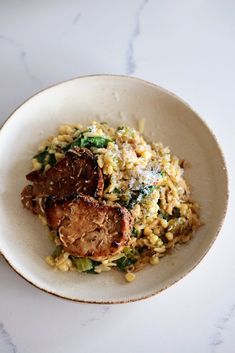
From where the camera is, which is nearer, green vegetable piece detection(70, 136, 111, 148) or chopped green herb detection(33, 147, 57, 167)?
green vegetable piece detection(70, 136, 111, 148)

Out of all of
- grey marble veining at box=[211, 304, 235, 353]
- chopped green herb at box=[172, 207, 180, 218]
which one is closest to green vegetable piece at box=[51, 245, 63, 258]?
chopped green herb at box=[172, 207, 180, 218]

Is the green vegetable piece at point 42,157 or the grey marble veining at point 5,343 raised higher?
the green vegetable piece at point 42,157

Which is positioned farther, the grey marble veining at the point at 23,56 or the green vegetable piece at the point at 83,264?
the grey marble veining at the point at 23,56

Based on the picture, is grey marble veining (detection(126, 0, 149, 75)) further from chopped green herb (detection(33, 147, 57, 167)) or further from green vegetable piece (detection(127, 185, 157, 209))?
green vegetable piece (detection(127, 185, 157, 209))

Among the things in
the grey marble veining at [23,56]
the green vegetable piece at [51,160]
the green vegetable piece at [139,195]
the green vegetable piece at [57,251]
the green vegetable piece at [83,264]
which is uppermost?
the grey marble veining at [23,56]

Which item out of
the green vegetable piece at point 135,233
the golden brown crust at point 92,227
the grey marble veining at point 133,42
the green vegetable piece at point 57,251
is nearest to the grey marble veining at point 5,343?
the green vegetable piece at point 57,251

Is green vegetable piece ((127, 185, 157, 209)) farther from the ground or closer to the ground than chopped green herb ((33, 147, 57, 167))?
closer to the ground

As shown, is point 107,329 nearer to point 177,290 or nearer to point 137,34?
point 177,290

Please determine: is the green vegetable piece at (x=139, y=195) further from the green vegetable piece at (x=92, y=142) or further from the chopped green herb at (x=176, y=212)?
the green vegetable piece at (x=92, y=142)

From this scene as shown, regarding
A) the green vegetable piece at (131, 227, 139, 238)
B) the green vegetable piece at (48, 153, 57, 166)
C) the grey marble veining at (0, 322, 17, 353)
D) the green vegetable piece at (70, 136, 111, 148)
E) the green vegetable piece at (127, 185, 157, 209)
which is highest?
the green vegetable piece at (70, 136, 111, 148)
